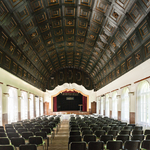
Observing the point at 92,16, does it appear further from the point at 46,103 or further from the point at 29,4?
the point at 46,103

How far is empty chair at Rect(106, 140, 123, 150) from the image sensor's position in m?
5.88

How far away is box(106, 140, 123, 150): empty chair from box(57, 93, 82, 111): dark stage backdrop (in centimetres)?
3976

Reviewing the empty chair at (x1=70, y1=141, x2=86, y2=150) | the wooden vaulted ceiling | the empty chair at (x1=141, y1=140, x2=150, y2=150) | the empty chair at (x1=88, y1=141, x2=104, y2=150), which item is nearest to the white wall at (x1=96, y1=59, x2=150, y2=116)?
the wooden vaulted ceiling

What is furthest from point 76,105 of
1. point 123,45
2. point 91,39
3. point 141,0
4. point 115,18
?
point 141,0

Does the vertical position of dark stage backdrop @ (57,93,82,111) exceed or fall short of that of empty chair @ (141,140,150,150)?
it falls short

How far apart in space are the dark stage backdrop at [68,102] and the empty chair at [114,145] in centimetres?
3976

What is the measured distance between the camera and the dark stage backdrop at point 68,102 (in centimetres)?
4562

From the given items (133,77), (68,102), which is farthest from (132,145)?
(68,102)

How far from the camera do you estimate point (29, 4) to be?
39.7 feet

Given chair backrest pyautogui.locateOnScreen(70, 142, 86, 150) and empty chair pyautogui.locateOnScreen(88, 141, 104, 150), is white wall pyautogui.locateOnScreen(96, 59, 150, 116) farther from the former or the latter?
chair backrest pyautogui.locateOnScreen(70, 142, 86, 150)

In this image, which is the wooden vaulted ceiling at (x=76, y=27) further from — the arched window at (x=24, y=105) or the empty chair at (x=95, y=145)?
the empty chair at (x=95, y=145)

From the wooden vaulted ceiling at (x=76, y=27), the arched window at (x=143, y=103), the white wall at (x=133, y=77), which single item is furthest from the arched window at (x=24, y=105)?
the arched window at (x=143, y=103)

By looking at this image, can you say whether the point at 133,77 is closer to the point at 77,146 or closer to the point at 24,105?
the point at 77,146

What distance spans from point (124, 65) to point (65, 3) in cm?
858
